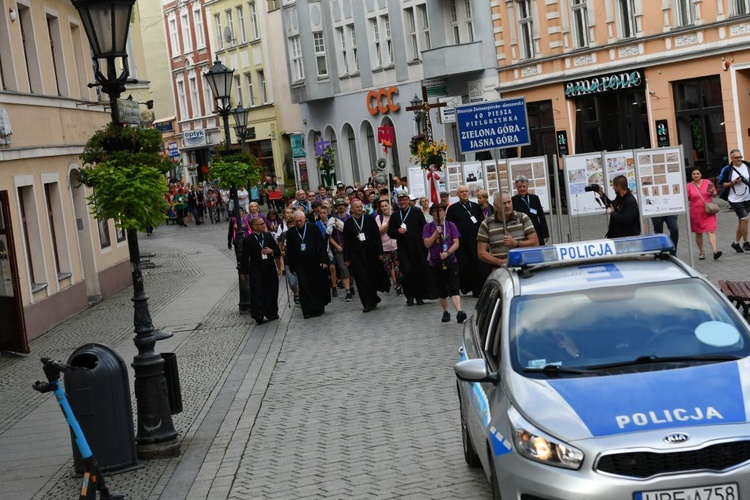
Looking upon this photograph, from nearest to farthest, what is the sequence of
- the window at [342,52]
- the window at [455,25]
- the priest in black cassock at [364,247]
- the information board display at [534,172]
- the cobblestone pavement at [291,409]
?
the cobblestone pavement at [291,409], the priest in black cassock at [364,247], the information board display at [534,172], the window at [455,25], the window at [342,52]

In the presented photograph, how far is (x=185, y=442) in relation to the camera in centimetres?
1271

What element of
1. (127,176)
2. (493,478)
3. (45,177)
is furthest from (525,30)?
(493,478)

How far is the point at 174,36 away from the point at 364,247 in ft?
213

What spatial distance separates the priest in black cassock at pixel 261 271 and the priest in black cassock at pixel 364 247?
1244mm

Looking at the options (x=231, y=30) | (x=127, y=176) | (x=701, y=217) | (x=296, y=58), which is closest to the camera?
(x=127, y=176)

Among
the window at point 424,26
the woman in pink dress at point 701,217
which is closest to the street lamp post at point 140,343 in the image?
the woman in pink dress at point 701,217

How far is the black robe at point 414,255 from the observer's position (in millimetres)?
21875

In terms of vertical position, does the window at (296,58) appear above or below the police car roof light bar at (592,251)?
above

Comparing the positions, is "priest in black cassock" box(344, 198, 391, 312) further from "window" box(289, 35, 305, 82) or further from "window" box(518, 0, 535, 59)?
"window" box(289, 35, 305, 82)

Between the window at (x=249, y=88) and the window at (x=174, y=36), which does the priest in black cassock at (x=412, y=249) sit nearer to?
the window at (x=249, y=88)

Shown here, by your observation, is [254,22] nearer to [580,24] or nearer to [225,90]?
[580,24]

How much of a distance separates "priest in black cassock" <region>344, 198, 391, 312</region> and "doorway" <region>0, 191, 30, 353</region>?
Result: 18.1 feet

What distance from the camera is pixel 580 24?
4419cm

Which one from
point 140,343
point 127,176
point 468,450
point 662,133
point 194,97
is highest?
point 194,97
